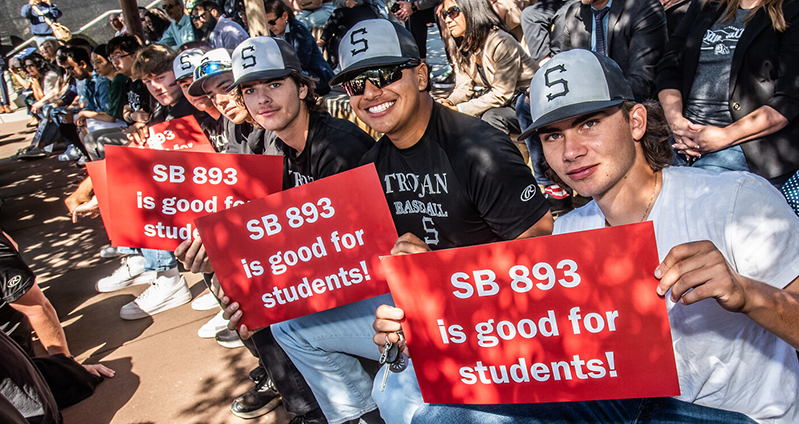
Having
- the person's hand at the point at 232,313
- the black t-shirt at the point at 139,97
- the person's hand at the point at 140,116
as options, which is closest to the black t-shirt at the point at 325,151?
the person's hand at the point at 232,313

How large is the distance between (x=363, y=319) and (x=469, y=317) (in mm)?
970

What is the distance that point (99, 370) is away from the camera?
4035mm

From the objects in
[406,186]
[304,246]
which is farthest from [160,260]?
[406,186]

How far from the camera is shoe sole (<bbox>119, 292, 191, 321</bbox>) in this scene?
16.1 feet

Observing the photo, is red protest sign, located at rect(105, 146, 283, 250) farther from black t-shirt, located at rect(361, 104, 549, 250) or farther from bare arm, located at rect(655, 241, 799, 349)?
bare arm, located at rect(655, 241, 799, 349)

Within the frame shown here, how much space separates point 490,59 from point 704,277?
3.80m

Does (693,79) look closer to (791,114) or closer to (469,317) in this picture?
(791,114)

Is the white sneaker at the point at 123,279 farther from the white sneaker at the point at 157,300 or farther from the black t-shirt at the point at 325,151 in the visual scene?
the black t-shirt at the point at 325,151

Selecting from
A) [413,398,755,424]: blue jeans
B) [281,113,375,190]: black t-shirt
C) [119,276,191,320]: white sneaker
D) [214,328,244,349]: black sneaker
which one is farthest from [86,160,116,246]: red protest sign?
[413,398,755,424]: blue jeans

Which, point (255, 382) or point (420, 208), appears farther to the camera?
point (255, 382)

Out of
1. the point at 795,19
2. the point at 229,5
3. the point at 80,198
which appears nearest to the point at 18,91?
the point at 229,5

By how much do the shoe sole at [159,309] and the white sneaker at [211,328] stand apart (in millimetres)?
713

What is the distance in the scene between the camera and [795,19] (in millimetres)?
2807

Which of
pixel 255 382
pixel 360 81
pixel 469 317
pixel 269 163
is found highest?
pixel 360 81
